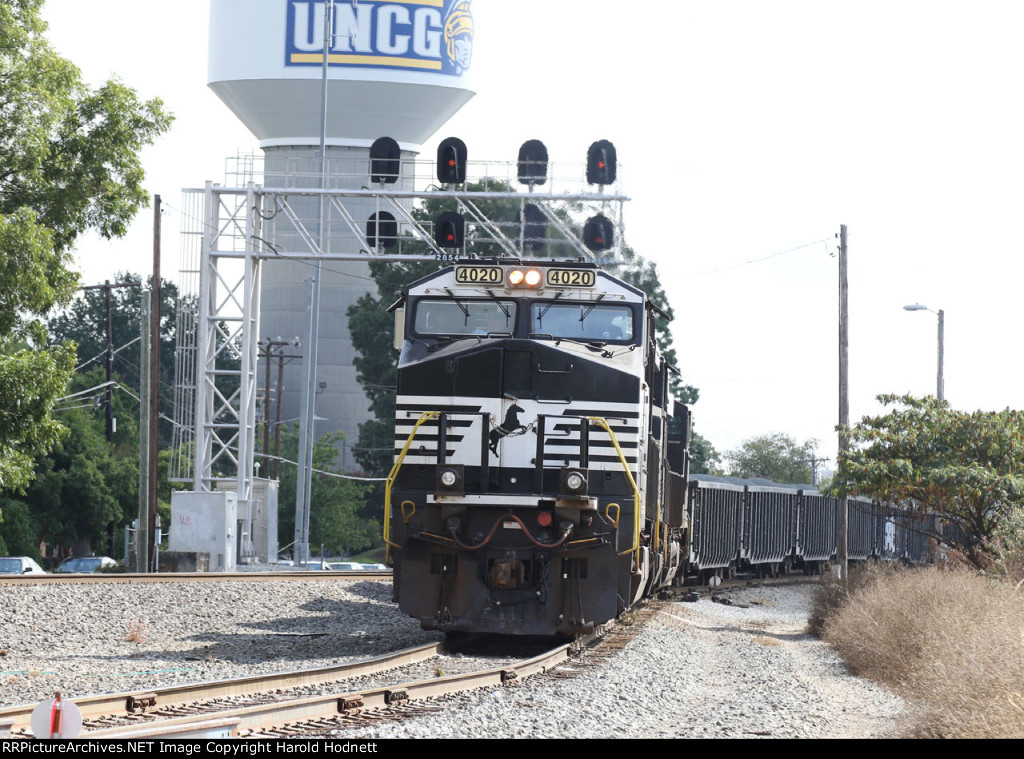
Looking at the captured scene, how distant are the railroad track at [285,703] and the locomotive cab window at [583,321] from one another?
3.50 m

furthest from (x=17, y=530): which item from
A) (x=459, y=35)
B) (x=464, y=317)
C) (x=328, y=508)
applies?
(x=464, y=317)

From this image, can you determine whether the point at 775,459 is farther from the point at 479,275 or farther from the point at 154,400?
the point at 479,275

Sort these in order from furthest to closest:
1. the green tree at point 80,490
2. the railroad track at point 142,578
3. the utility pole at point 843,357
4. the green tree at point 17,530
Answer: the green tree at point 80,490 < the green tree at point 17,530 < the utility pole at point 843,357 < the railroad track at point 142,578

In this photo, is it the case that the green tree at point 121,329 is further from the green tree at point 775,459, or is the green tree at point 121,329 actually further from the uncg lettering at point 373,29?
the green tree at point 775,459

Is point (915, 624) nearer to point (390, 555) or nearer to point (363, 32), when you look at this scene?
point (390, 555)

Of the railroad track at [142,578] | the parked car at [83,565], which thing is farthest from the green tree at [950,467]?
the parked car at [83,565]

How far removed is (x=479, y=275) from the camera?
14914 millimetres

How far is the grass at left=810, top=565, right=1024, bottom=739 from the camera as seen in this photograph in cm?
943

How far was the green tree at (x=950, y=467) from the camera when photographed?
23422mm

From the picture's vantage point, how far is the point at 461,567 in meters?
14.2

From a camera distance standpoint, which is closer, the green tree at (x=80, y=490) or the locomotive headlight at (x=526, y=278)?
the locomotive headlight at (x=526, y=278)

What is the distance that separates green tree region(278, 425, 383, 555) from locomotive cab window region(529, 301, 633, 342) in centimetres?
5079

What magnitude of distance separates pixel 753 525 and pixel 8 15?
22.6 m

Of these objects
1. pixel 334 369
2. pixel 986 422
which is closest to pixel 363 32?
pixel 334 369
